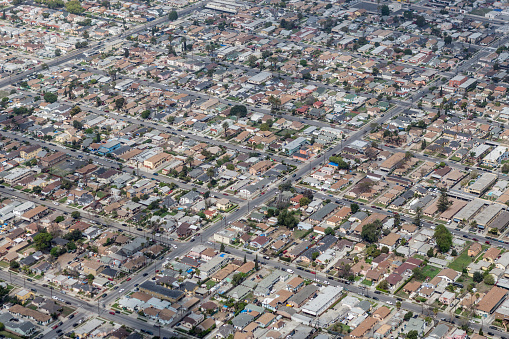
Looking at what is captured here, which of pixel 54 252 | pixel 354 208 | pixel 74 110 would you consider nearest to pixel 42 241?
pixel 54 252

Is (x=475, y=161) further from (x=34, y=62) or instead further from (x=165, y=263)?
(x=34, y=62)

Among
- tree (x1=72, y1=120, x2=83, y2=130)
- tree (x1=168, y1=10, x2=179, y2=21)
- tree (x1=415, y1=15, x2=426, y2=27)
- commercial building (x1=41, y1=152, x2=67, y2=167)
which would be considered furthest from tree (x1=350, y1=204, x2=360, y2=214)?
tree (x1=168, y1=10, x2=179, y2=21)

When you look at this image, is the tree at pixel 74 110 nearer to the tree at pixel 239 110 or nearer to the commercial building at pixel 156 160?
the commercial building at pixel 156 160

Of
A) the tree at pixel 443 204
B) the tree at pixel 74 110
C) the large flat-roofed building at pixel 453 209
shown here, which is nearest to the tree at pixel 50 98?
the tree at pixel 74 110

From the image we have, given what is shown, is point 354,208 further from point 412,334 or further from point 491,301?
point 412,334

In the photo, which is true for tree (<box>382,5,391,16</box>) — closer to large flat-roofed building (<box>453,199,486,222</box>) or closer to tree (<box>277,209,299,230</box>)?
large flat-roofed building (<box>453,199,486,222</box>)

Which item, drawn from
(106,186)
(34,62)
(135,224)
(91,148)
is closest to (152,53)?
(34,62)

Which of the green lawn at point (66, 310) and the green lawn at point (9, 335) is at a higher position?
the green lawn at point (66, 310)
